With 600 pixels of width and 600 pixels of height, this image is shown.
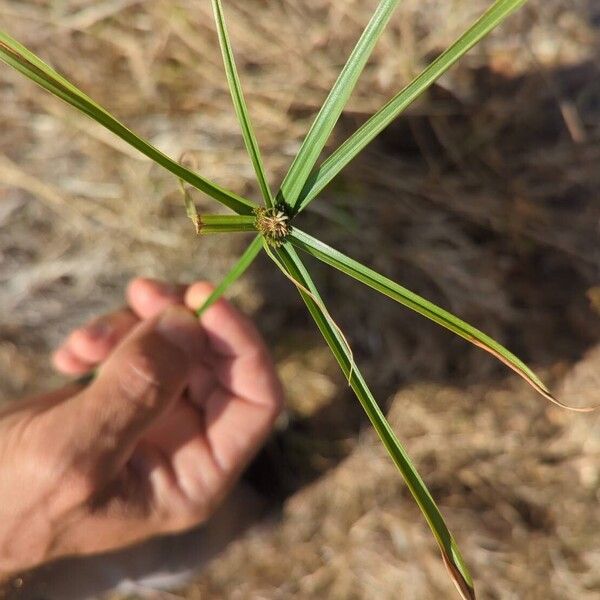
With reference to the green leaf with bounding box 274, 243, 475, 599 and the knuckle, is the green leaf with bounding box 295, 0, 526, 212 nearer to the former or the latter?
→ the green leaf with bounding box 274, 243, 475, 599

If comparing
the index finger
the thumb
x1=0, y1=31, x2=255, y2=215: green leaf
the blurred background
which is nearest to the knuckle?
the thumb

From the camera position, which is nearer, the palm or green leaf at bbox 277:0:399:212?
green leaf at bbox 277:0:399:212

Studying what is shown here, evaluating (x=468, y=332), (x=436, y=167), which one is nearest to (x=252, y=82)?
(x=436, y=167)

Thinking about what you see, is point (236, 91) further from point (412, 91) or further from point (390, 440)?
point (390, 440)

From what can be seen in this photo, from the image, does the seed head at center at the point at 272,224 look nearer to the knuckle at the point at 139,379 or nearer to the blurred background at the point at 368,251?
the knuckle at the point at 139,379

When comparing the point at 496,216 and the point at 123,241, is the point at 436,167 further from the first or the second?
the point at 123,241

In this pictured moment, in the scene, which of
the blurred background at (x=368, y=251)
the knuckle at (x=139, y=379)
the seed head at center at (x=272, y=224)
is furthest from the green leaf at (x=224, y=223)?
the blurred background at (x=368, y=251)
